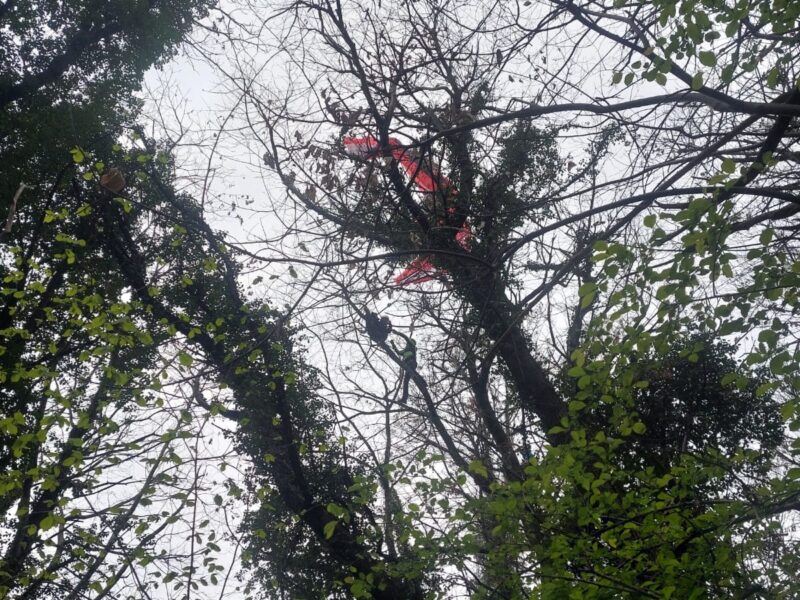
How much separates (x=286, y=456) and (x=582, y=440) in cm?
516

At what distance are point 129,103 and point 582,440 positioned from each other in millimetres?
8201

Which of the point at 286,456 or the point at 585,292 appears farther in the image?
the point at 286,456

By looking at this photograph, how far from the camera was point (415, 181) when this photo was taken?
252 inches

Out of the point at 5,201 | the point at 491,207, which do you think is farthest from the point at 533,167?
the point at 5,201

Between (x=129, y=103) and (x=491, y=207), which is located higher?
(x=129, y=103)

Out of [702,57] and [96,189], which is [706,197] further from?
[96,189]

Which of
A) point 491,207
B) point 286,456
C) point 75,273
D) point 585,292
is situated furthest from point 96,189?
point 585,292

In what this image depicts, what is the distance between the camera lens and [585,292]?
3.15m

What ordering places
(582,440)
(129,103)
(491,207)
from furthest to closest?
(129,103)
(491,207)
(582,440)

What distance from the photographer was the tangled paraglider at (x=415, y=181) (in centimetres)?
611

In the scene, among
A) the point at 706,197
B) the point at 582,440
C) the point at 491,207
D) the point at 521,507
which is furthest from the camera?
the point at 491,207

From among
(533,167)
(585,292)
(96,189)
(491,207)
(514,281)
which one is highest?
(96,189)

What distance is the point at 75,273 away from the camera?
926cm

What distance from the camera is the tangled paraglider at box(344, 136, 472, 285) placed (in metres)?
6.11
